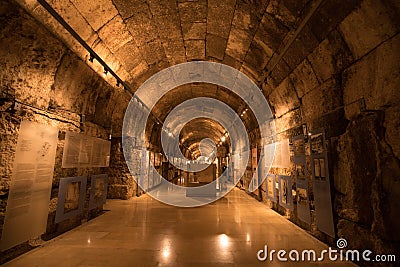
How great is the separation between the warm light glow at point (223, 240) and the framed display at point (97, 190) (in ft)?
11.4

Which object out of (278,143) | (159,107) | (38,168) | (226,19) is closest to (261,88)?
(278,143)

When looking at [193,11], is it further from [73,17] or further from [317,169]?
[317,169]

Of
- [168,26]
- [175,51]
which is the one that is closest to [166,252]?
[168,26]

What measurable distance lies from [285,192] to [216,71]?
4.39 m

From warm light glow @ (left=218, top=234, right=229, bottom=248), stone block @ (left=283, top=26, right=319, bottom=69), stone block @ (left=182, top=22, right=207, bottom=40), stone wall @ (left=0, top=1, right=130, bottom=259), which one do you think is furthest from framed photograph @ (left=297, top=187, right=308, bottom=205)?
stone wall @ (left=0, top=1, right=130, bottom=259)

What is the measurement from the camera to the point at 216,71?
7.16m

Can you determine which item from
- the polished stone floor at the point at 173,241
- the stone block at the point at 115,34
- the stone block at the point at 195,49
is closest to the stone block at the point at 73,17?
the stone block at the point at 115,34

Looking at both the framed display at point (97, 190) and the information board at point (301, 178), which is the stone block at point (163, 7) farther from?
the framed display at point (97, 190)

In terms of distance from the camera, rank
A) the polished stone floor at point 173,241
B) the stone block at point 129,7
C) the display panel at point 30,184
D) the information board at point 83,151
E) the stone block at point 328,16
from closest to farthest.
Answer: the stone block at point 328,16
the polished stone floor at point 173,241
the display panel at point 30,184
the stone block at point 129,7
the information board at point 83,151

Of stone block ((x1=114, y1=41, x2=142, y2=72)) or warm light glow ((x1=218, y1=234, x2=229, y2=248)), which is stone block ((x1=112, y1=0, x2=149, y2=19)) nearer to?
stone block ((x1=114, y1=41, x2=142, y2=72))

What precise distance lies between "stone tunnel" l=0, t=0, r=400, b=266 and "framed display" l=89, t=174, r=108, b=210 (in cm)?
5

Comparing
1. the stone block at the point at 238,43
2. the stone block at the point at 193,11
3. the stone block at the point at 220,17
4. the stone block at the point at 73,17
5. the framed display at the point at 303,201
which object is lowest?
the framed display at the point at 303,201
